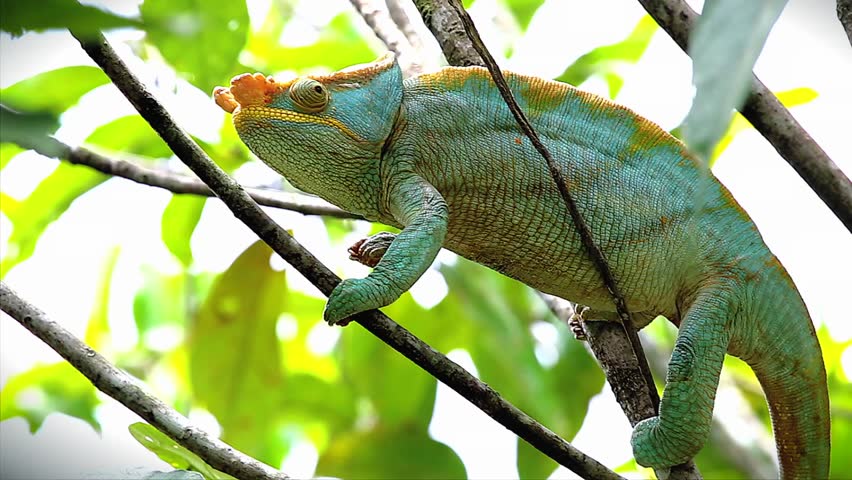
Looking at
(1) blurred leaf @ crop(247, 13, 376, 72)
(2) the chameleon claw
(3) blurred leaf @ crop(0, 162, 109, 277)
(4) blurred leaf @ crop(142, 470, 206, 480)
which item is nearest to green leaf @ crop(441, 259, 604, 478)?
(2) the chameleon claw

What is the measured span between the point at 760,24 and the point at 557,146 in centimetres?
140

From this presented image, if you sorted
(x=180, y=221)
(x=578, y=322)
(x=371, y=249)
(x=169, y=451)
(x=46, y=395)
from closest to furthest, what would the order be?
(x=169, y=451) < (x=371, y=249) < (x=578, y=322) < (x=180, y=221) < (x=46, y=395)

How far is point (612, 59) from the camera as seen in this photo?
2.71 meters

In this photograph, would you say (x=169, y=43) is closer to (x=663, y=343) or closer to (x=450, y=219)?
(x=450, y=219)

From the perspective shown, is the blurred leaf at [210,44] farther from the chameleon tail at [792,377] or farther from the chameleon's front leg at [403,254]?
the chameleon tail at [792,377]

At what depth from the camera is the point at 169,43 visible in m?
2.20

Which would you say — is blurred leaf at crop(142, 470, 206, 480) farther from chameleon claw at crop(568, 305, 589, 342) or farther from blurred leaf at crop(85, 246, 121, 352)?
blurred leaf at crop(85, 246, 121, 352)

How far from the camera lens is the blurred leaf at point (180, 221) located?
8.64ft

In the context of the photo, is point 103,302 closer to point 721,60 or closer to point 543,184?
point 543,184

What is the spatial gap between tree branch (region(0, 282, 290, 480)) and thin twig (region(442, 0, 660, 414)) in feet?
2.10

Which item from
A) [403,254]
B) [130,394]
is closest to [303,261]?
[403,254]

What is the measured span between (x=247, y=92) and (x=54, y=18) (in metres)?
1.47

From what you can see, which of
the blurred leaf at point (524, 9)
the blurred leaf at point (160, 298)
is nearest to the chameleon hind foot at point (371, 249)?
the blurred leaf at point (524, 9)

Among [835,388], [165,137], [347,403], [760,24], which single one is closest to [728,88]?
[760,24]
